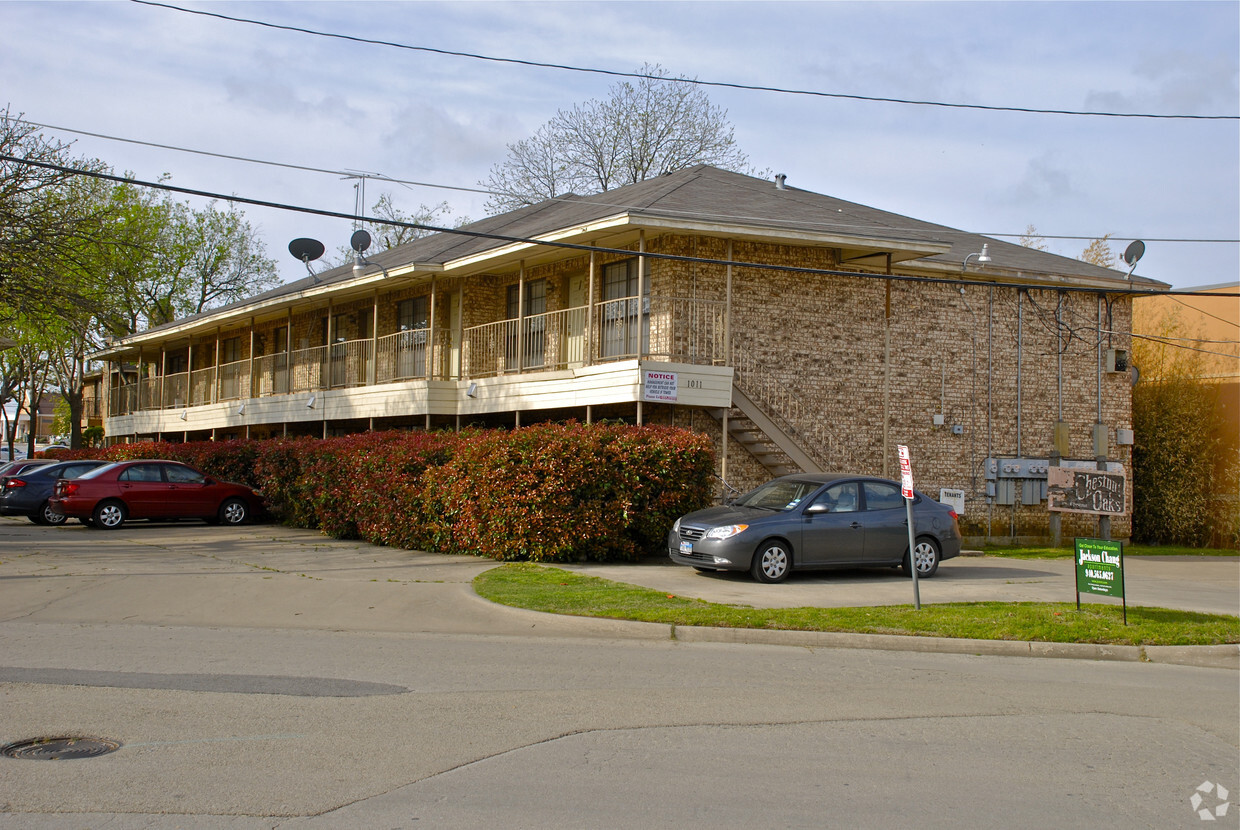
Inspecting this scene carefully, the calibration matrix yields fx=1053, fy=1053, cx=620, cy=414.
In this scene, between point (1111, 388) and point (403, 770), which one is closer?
point (403, 770)

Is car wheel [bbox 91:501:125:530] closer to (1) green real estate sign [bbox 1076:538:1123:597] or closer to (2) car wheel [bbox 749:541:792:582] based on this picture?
(2) car wheel [bbox 749:541:792:582]

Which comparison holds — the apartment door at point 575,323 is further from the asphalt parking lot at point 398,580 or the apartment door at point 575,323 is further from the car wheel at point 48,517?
the car wheel at point 48,517

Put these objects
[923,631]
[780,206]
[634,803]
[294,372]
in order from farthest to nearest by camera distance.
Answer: [294,372] < [780,206] < [923,631] < [634,803]

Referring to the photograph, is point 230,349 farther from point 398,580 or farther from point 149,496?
point 398,580

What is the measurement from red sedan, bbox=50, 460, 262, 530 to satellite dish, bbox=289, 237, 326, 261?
8277 millimetres

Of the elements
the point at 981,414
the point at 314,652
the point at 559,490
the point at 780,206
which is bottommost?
the point at 314,652

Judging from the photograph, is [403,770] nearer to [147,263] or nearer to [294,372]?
[294,372]

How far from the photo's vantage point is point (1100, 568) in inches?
446

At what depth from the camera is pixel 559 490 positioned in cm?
1573

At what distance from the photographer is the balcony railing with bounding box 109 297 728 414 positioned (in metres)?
19.7

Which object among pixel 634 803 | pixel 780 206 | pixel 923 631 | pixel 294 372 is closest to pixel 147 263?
pixel 294 372

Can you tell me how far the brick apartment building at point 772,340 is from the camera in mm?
19531

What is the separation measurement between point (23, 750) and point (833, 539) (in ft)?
34.6

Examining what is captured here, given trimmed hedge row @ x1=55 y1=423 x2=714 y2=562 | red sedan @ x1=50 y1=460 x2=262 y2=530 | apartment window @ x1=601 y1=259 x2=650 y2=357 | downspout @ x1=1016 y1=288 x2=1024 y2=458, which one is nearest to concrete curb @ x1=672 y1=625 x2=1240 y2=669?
trimmed hedge row @ x1=55 y1=423 x2=714 y2=562
